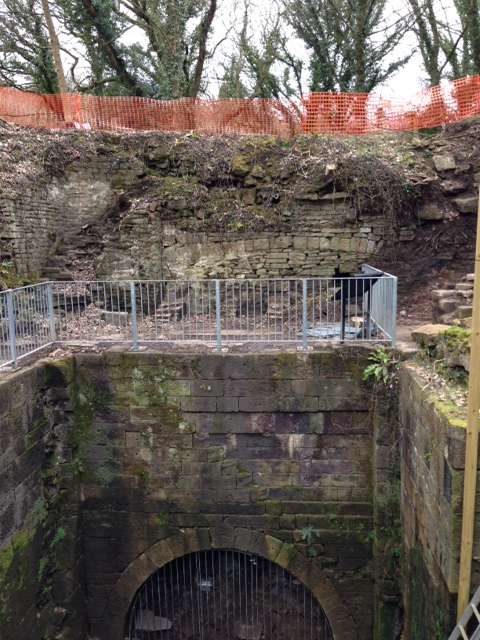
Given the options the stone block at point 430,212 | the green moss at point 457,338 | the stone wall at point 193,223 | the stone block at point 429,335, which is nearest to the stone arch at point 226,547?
the stone block at point 429,335

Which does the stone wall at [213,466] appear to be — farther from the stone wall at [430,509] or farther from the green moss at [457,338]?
the green moss at [457,338]

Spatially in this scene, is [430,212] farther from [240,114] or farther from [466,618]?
[466,618]

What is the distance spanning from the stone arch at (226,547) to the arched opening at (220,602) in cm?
27

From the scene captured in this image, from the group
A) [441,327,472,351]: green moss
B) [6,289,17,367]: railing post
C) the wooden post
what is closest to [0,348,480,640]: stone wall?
[6,289,17,367]: railing post

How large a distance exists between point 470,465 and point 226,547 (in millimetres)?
4020

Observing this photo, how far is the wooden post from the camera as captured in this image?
382cm

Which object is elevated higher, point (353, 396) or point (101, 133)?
point (101, 133)

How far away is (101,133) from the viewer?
35.7ft

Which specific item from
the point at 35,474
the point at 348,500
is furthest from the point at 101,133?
the point at 348,500

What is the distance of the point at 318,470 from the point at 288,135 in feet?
28.1

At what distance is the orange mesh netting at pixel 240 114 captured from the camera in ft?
38.9

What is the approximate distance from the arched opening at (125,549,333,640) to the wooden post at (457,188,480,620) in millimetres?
3630

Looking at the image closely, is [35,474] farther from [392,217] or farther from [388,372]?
[392,217]

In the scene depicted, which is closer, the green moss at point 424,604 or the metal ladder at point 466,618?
the metal ladder at point 466,618
